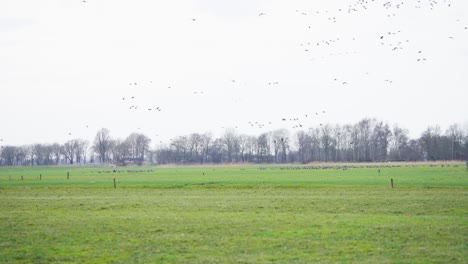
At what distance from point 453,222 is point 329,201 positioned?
11947mm

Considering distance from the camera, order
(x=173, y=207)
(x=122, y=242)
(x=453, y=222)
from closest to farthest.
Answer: (x=122, y=242) → (x=453, y=222) → (x=173, y=207)

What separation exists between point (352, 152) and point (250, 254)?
174145mm

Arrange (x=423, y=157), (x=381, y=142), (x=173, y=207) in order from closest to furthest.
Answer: (x=173, y=207) → (x=423, y=157) → (x=381, y=142)

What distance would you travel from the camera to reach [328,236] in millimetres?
18141

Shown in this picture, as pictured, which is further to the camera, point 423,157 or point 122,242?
point 423,157

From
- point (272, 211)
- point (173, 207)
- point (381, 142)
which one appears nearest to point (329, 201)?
point (272, 211)

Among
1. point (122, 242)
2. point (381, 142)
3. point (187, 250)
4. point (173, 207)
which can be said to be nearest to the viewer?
point (187, 250)

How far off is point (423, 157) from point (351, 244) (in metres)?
153

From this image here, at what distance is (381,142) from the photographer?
6969 inches

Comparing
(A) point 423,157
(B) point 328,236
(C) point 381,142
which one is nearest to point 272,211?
(B) point 328,236

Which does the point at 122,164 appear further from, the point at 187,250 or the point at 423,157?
the point at 187,250

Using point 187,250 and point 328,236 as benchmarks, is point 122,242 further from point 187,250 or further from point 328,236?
point 328,236

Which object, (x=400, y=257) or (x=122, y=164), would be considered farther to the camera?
(x=122, y=164)

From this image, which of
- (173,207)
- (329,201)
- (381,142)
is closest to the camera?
(173,207)
